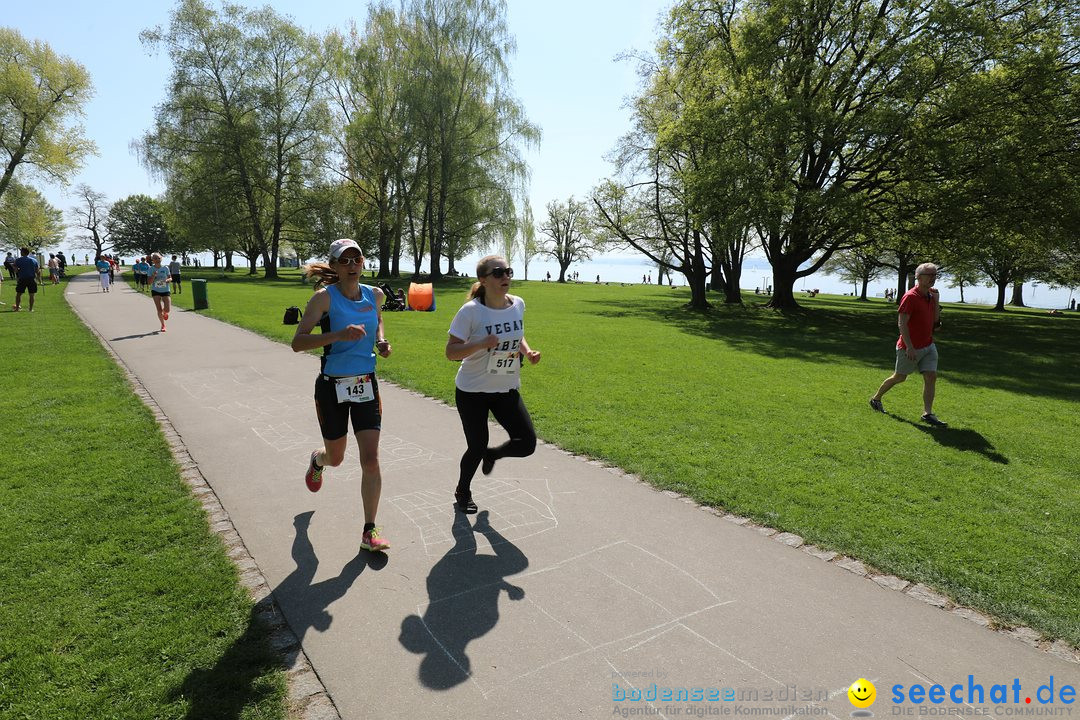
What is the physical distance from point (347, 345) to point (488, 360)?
101 centimetres

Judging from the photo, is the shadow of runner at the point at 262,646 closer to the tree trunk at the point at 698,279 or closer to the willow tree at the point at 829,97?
the willow tree at the point at 829,97

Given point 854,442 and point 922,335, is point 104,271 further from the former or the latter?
point 922,335

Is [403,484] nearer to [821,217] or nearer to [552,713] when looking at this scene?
[552,713]

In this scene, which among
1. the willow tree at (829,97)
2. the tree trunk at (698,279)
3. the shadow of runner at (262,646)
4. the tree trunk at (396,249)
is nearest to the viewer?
the shadow of runner at (262,646)

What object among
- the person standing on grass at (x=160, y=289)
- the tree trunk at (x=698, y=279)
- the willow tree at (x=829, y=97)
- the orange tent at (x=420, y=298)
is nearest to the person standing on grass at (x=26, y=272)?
A: the person standing on grass at (x=160, y=289)

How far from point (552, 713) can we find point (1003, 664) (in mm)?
2301

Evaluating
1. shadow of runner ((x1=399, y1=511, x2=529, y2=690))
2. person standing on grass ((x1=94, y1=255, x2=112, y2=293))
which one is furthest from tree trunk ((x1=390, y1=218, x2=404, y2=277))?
shadow of runner ((x1=399, y1=511, x2=529, y2=690))

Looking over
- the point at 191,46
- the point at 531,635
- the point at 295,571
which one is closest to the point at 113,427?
the point at 295,571

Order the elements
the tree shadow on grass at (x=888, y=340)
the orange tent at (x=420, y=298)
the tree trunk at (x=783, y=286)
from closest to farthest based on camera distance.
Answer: the tree shadow on grass at (x=888, y=340) → the orange tent at (x=420, y=298) → the tree trunk at (x=783, y=286)

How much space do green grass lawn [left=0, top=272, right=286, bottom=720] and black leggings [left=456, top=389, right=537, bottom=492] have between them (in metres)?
1.76

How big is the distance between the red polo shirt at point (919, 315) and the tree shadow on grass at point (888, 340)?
444 cm

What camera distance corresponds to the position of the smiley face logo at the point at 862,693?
2584 millimetres

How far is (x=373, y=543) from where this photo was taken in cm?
380

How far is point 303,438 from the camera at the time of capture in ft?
20.5
